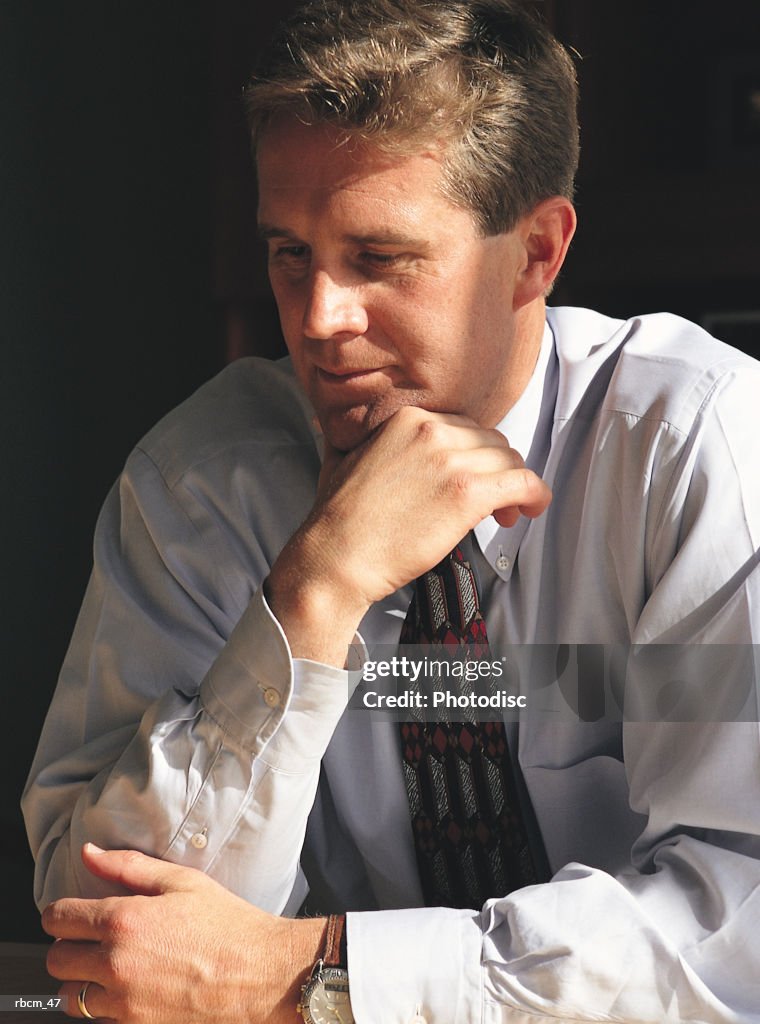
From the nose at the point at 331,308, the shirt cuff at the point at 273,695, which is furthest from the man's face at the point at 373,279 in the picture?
the shirt cuff at the point at 273,695

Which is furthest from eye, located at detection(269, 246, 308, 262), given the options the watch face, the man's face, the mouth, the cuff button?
the watch face

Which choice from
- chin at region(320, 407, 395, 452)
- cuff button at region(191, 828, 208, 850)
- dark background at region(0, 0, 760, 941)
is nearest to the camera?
cuff button at region(191, 828, 208, 850)

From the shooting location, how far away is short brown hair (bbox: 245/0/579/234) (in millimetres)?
1190

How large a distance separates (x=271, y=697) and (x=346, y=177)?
0.48m

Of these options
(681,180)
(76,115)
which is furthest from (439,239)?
(76,115)

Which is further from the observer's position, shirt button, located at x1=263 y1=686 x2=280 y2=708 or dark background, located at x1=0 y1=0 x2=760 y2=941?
dark background, located at x1=0 y1=0 x2=760 y2=941

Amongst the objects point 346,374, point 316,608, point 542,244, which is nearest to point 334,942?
point 316,608

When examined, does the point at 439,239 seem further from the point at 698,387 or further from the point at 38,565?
the point at 38,565

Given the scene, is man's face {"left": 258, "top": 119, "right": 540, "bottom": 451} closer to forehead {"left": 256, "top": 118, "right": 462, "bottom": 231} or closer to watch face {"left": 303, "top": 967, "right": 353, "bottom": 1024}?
forehead {"left": 256, "top": 118, "right": 462, "bottom": 231}

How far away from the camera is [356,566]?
1130 mm

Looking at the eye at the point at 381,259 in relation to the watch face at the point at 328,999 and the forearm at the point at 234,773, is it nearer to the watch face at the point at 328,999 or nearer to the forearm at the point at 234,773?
the forearm at the point at 234,773

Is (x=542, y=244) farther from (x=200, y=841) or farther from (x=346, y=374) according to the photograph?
(x=200, y=841)

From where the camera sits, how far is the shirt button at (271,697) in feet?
3.64

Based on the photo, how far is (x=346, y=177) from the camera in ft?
3.87
